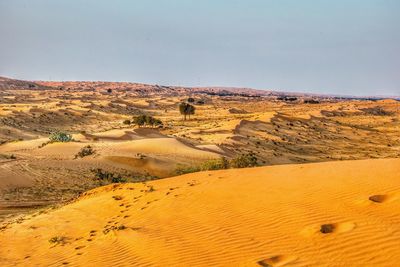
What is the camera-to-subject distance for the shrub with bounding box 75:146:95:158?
2774cm

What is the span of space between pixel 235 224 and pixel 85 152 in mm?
20780

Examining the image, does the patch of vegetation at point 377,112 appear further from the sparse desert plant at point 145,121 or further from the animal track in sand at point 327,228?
the animal track in sand at point 327,228

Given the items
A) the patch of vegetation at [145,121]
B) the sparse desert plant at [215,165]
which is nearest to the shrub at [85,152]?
the sparse desert plant at [215,165]

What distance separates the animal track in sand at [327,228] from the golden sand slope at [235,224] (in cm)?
2

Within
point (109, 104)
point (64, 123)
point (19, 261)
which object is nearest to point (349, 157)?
point (19, 261)

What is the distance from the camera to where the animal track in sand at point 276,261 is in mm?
7008

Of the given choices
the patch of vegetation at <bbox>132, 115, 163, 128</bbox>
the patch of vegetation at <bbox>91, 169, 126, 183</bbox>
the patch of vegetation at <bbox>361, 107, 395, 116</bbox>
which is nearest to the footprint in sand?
the patch of vegetation at <bbox>91, 169, 126, 183</bbox>

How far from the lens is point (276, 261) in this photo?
7.16m

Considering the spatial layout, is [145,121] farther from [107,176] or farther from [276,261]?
[276,261]

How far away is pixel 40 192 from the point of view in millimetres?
19344

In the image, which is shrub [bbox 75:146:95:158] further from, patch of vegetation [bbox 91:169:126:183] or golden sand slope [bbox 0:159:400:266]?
golden sand slope [bbox 0:159:400:266]

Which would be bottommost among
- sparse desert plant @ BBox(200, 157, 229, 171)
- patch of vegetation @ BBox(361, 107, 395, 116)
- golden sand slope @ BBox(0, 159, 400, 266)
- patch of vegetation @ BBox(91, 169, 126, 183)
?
patch of vegetation @ BBox(91, 169, 126, 183)

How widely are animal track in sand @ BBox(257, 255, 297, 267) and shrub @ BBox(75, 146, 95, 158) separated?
21896 mm

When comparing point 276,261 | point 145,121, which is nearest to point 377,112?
point 145,121
